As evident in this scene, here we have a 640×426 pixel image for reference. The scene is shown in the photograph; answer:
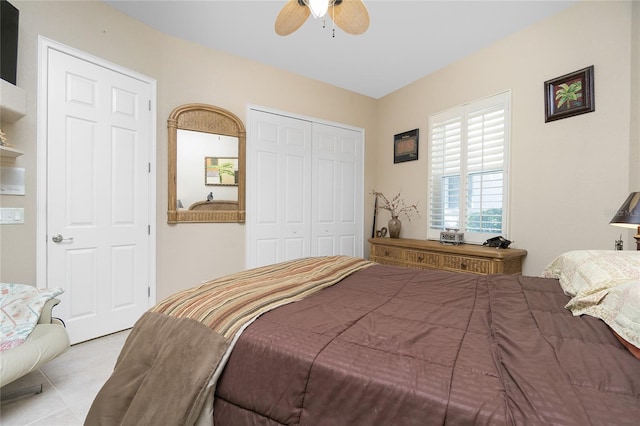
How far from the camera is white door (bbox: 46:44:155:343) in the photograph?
2.29 m

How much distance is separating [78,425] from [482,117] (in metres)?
4.00

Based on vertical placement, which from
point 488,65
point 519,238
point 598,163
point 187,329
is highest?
point 488,65

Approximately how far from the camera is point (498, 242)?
2732 mm

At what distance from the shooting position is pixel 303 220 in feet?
12.6

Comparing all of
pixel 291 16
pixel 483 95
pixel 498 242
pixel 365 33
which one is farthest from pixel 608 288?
pixel 365 33

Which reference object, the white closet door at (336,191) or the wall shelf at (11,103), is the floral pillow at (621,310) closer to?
the white closet door at (336,191)

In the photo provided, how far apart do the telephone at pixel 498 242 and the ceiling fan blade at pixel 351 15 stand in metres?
2.24

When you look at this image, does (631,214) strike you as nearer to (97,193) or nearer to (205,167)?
(205,167)

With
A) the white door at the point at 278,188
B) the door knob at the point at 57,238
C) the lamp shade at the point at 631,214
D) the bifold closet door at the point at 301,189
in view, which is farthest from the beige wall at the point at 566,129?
the door knob at the point at 57,238

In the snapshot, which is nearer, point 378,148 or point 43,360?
point 43,360

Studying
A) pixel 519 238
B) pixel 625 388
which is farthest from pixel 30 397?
pixel 519 238

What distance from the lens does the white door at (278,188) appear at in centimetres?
344

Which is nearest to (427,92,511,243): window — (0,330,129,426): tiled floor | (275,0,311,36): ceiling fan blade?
(275,0,311,36): ceiling fan blade

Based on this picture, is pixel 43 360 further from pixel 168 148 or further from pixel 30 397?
pixel 168 148
